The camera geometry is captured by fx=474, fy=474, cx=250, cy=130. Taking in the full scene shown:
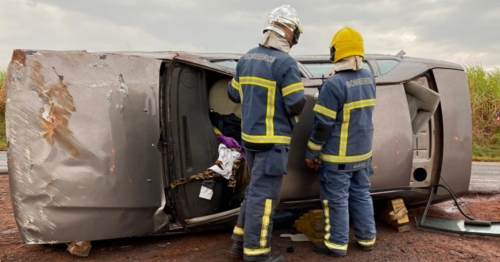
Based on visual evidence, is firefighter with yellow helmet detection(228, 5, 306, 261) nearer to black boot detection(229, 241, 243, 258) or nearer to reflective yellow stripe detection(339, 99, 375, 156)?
black boot detection(229, 241, 243, 258)

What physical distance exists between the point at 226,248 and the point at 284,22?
1.86 meters

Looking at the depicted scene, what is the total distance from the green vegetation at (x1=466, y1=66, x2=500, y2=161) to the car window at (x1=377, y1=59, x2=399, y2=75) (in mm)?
8365

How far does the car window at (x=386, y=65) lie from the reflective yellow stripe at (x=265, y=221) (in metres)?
1.66

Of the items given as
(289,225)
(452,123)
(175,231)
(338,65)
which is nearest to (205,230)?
(175,231)

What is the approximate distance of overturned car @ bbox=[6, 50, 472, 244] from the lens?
337 cm

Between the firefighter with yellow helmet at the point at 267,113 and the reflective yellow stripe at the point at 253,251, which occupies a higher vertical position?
the firefighter with yellow helmet at the point at 267,113

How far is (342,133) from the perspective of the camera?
3.67m

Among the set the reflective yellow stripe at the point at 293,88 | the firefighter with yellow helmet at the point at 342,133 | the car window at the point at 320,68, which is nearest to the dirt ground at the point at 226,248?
the firefighter with yellow helmet at the point at 342,133

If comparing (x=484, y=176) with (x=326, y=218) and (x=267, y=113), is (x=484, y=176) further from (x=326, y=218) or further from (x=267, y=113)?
(x=267, y=113)

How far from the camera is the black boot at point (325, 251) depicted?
370 centimetres

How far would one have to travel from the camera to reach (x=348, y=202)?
3863mm

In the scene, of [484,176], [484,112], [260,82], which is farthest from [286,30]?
[484,112]

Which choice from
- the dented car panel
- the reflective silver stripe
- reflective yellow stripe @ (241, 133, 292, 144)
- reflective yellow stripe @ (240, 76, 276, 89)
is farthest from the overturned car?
reflective yellow stripe @ (240, 76, 276, 89)

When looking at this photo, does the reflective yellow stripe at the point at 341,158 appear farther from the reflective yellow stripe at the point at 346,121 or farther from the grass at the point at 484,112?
the grass at the point at 484,112
